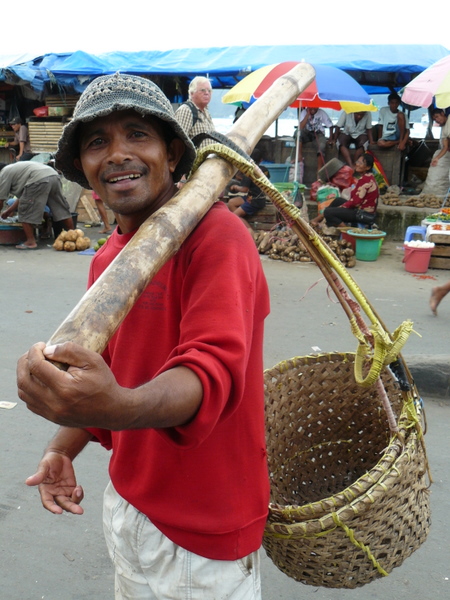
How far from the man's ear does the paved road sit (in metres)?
1.83

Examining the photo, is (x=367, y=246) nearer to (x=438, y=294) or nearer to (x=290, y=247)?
(x=290, y=247)

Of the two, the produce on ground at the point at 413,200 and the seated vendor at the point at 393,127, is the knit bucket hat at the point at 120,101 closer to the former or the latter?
the produce on ground at the point at 413,200

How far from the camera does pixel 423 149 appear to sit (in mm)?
12789

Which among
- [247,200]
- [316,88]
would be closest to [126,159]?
[316,88]

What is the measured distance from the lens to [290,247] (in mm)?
8344

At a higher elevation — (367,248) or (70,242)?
(367,248)

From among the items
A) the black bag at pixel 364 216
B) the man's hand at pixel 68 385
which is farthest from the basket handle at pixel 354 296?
the black bag at pixel 364 216

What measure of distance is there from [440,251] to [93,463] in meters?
6.13

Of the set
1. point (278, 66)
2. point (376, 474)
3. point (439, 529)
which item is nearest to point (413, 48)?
point (278, 66)

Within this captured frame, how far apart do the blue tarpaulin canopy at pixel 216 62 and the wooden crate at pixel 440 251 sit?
16.3 ft

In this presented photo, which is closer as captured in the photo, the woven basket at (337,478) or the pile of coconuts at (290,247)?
the woven basket at (337,478)

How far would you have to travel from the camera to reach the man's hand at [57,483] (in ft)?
4.99

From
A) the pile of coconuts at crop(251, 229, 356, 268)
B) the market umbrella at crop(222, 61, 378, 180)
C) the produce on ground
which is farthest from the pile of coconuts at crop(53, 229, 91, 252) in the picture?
the produce on ground

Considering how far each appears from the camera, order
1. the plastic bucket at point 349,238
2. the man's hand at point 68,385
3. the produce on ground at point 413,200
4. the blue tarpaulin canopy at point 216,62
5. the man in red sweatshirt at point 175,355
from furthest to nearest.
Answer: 1. the blue tarpaulin canopy at point 216,62
2. the produce on ground at point 413,200
3. the plastic bucket at point 349,238
4. the man in red sweatshirt at point 175,355
5. the man's hand at point 68,385
